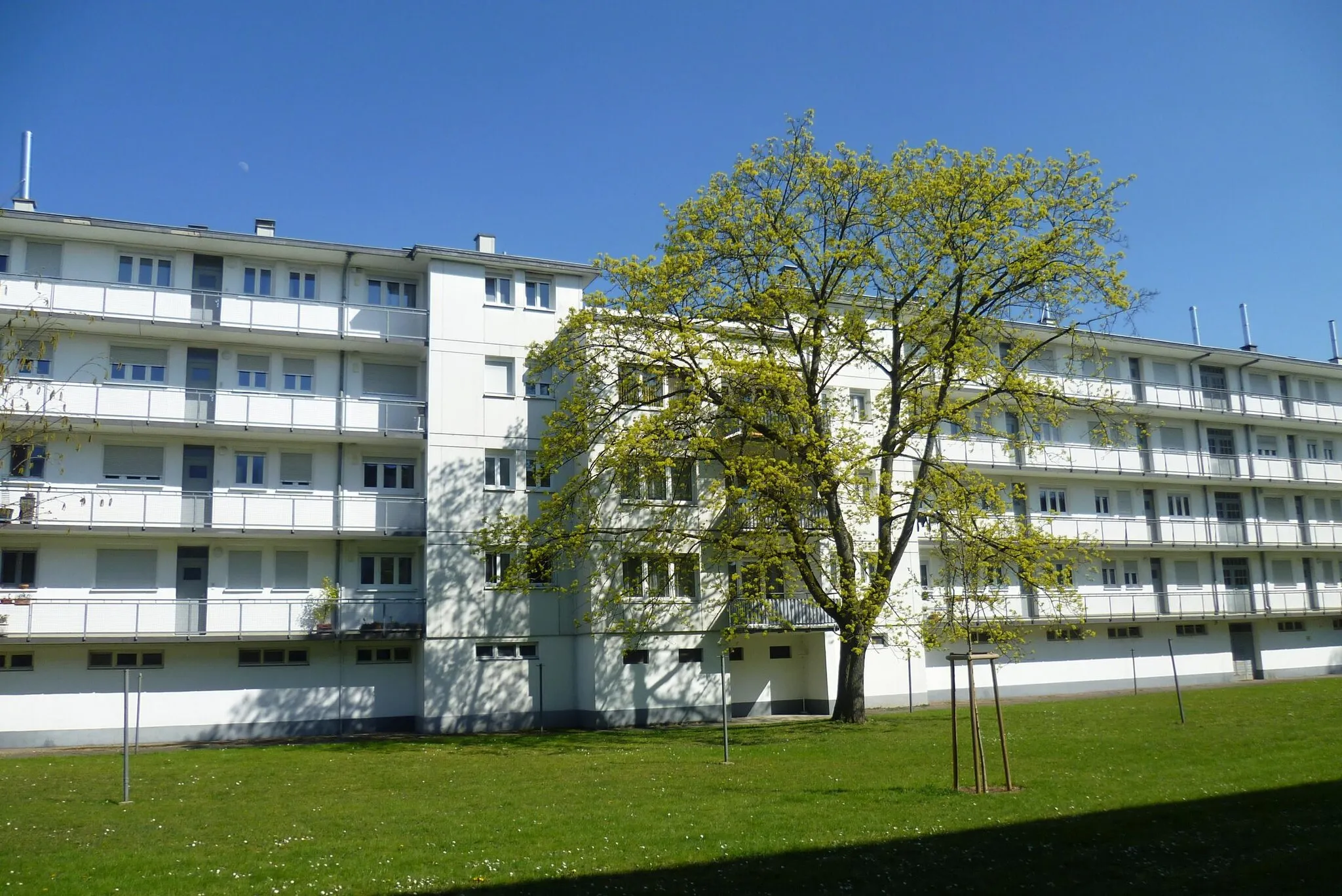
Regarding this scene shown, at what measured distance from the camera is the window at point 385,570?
35.3m

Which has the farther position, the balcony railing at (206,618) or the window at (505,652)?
the window at (505,652)

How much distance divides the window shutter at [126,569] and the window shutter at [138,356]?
5.65 m

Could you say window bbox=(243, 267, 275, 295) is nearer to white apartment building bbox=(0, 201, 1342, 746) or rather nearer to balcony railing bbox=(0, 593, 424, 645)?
white apartment building bbox=(0, 201, 1342, 746)

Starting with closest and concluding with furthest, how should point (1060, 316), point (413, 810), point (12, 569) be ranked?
1. point (413, 810)
2. point (1060, 316)
3. point (12, 569)

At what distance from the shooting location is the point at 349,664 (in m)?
34.4

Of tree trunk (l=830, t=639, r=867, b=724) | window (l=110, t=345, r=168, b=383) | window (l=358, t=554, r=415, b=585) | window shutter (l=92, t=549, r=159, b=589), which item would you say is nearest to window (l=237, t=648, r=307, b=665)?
window (l=358, t=554, r=415, b=585)

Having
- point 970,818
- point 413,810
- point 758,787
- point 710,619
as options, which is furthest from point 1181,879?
point 710,619

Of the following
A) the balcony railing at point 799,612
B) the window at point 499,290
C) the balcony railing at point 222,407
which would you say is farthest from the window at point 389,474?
the balcony railing at point 799,612

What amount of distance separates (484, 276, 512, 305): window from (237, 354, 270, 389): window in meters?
7.20

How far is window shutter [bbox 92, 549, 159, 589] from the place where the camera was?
32.3 meters

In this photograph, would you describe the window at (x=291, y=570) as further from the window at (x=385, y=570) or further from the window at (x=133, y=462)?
the window at (x=133, y=462)

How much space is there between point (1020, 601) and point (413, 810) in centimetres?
3523

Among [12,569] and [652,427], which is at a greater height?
[652,427]

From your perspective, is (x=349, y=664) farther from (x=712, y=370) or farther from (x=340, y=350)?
(x=712, y=370)
